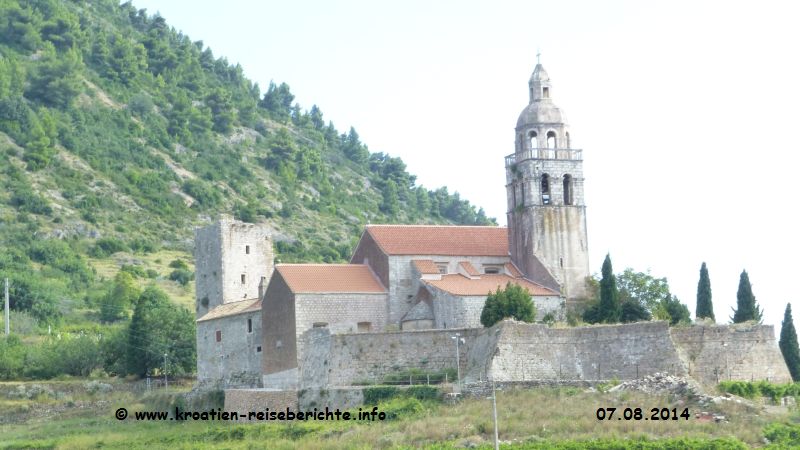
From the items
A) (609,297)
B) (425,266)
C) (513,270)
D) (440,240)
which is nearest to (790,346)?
(609,297)

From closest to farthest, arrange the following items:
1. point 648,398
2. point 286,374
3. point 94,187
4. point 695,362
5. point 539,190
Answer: point 648,398, point 695,362, point 286,374, point 539,190, point 94,187

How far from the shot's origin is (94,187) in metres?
115

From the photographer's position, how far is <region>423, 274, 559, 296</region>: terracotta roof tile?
6662 centimetres

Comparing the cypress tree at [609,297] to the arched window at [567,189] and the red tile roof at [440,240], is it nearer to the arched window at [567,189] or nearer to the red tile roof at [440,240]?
the arched window at [567,189]

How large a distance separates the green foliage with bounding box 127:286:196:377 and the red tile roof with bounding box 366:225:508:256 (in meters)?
13.9

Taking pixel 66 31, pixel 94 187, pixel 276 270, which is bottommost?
pixel 276 270

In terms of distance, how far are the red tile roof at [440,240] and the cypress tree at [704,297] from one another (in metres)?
9.68

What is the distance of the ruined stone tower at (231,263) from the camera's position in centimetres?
7762

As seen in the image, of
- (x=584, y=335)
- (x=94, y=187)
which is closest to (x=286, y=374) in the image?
(x=584, y=335)

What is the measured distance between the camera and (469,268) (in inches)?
2788

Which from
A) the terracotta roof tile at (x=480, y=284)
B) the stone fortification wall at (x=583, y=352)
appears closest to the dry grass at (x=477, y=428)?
the stone fortification wall at (x=583, y=352)

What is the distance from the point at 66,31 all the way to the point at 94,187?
1129 inches

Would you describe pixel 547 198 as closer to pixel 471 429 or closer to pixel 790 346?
pixel 790 346

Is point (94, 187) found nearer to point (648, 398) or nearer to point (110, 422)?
point (110, 422)
